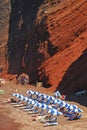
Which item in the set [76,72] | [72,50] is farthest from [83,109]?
[72,50]

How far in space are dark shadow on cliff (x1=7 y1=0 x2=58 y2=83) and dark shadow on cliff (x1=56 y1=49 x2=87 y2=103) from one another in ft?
27.5

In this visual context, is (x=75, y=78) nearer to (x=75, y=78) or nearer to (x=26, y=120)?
(x=75, y=78)

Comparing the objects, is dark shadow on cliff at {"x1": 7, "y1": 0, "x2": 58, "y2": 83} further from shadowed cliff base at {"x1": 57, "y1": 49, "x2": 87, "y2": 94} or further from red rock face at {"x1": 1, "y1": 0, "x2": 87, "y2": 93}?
shadowed cliff base at {"x1": 57, "y1": 49, "x2": 87, "y2": 94}

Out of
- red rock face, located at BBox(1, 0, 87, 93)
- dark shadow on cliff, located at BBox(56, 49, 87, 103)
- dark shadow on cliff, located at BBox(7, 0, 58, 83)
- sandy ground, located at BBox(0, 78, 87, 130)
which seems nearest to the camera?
sandy ground, located at BBox(0, 78, 87, 130)

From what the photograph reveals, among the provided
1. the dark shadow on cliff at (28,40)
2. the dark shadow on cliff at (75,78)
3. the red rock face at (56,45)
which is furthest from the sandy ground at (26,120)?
the dark shadow on cliff at (28,40)

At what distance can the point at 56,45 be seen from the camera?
6794 cm

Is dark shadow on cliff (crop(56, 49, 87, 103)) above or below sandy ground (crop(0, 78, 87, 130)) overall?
above

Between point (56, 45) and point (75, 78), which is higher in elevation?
point (56, 45)

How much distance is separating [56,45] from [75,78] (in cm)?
1141

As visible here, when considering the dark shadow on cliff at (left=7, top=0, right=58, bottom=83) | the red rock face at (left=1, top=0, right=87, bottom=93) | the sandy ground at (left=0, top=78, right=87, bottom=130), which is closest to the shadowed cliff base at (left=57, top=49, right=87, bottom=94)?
the red rock face at (left=1, top=0, right=87, bottom=93)

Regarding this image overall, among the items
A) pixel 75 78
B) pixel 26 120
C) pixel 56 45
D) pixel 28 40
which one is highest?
pixel 28 40

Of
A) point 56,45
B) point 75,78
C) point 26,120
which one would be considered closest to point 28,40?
point 56,45

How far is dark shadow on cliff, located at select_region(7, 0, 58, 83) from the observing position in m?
70.1

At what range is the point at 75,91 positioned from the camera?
56438mm
